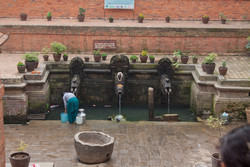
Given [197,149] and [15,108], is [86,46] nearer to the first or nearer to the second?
[15,108]

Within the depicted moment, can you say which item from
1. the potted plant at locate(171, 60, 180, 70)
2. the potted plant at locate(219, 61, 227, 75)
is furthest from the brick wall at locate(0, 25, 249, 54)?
the potted plant at locate(219, 61, 227, 75)

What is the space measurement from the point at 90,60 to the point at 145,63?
252 cm

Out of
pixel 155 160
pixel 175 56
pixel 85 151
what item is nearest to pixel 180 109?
pixel 175 56

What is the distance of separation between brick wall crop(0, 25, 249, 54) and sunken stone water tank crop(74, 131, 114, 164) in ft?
27.2

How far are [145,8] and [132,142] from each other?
400 inches

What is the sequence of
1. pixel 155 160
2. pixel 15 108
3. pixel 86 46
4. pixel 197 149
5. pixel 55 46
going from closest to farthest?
pixel 155 160, pixel 197 149, pixel 15 108, pixel 55 46, pixel 86 46

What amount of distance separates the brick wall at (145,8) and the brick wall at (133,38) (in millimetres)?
2481

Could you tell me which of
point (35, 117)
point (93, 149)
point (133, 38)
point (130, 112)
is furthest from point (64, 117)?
point (133, 38)

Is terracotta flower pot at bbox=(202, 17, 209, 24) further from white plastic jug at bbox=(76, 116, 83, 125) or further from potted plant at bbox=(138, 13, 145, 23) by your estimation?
white plastic jug at bbox=(76, 116, 83, 125)

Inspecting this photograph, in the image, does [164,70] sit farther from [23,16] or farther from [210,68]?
[23,16]

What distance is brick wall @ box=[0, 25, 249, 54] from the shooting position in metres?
18.4

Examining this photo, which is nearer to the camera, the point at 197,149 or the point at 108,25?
the point at 197,149

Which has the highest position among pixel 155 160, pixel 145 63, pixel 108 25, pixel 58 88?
pixel 108 25

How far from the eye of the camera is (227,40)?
18.7m
